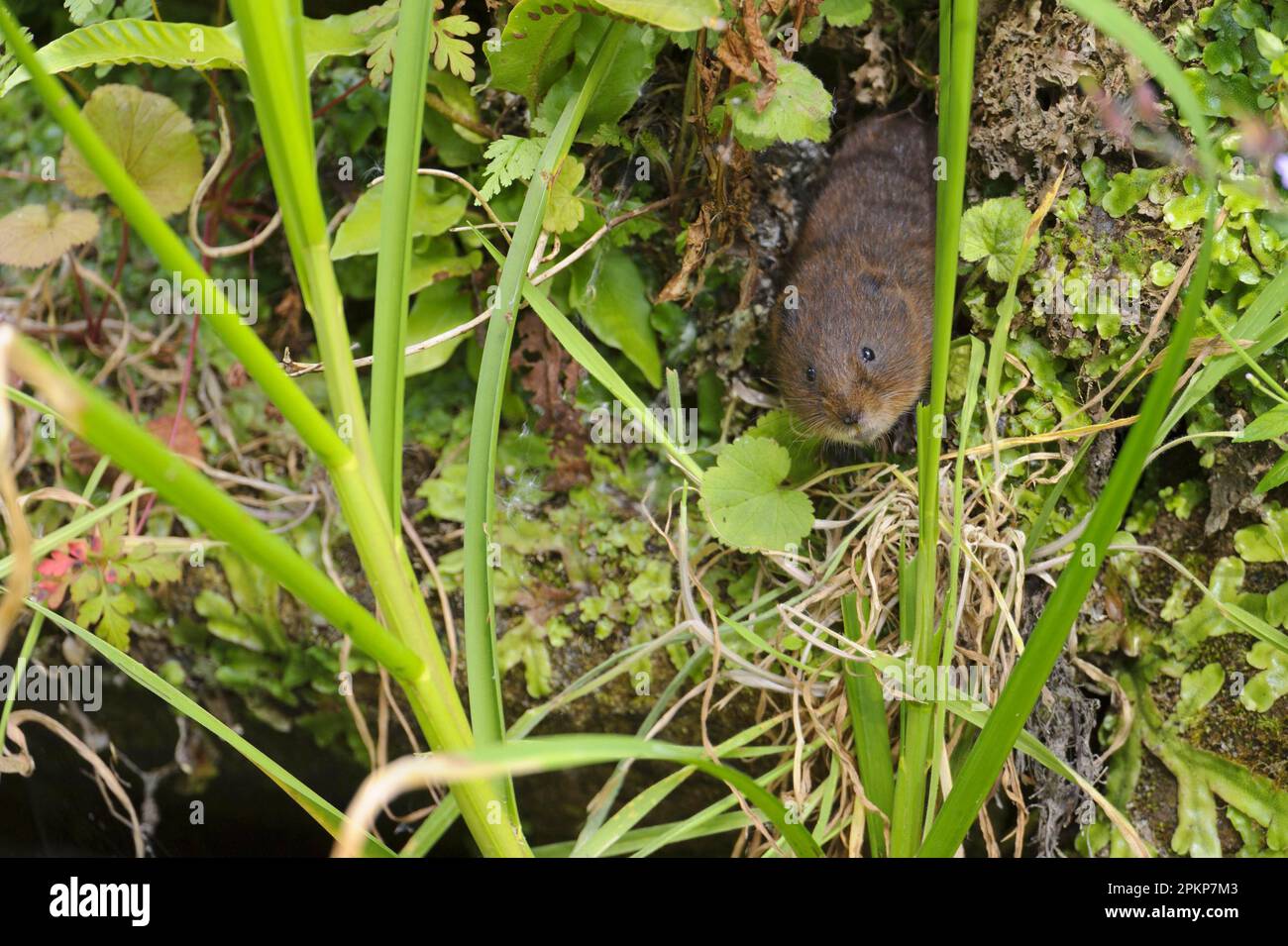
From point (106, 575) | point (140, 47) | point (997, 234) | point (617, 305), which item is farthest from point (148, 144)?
point (997, 234)

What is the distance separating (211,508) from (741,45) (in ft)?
4.62

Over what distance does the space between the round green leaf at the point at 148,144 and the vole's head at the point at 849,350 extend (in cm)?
157

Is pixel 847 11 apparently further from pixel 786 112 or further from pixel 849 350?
pixel 849 350

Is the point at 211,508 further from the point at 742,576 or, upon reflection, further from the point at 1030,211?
the point at 1030,211

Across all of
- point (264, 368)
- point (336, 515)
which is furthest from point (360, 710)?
point (264, 368)

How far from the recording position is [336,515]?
8.43 ft

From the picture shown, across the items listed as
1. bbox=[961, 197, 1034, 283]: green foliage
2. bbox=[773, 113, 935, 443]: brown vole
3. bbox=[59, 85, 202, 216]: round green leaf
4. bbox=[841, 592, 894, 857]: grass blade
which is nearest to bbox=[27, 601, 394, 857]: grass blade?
bbox=[841, 592, 894, 857]: grass blade

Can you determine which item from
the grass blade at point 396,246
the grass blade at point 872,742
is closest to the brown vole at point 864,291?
the grass blade at point 872,742

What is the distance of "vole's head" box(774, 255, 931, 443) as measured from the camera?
2.12m

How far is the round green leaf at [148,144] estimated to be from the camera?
2482 mm

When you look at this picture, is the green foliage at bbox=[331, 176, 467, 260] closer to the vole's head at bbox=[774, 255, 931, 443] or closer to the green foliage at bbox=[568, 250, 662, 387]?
the green foliage at bbox=[568, 250, 662, 387]

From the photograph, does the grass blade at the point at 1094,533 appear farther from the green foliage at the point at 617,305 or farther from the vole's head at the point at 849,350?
the green foliage at the point at 617,305

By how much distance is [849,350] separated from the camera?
2197mm

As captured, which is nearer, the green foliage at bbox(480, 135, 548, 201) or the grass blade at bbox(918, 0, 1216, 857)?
the grass blade at bbox(918, 0, 1216, 857)
